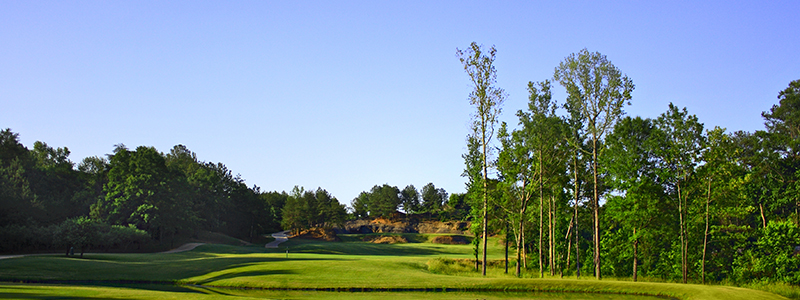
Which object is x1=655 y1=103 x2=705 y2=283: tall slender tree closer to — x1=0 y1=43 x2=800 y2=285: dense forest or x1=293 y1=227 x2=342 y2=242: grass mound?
x1=0 y1=43 x2=800 y2=285: dense forest

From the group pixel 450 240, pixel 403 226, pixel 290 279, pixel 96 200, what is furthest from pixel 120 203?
pixel 403 226

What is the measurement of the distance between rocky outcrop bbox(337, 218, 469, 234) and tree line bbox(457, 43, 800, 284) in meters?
84.7

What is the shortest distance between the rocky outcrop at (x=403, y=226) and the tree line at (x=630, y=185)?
278 feet

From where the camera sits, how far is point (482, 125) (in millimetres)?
41500

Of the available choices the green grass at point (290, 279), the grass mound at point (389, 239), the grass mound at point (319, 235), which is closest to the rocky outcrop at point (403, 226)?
the grass mound at point (389, 239)

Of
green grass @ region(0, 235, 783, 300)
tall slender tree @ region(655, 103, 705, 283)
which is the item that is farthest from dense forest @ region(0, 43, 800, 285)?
green grass @ region(0, 235, 783, 300)

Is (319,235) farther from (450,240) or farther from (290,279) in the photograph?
(290,279)

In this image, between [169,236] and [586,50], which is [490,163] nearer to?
[586,50]

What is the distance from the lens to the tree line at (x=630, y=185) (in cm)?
3641

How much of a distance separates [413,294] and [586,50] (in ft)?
78.2

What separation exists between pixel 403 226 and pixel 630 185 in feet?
337

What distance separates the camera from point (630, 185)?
38.9 meters

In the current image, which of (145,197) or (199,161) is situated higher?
(199,161)

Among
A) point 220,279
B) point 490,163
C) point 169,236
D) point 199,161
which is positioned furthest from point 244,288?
point 199,161
